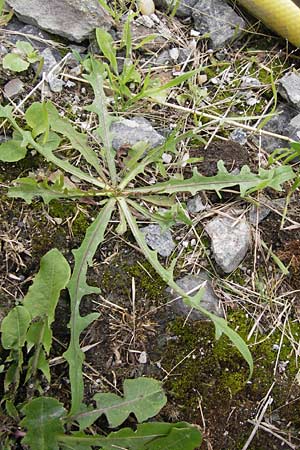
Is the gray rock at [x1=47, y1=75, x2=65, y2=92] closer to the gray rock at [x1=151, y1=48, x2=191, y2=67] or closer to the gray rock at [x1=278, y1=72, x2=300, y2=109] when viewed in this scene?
the gray rock at [x1=151, y1=48, x2=191, y2=67]

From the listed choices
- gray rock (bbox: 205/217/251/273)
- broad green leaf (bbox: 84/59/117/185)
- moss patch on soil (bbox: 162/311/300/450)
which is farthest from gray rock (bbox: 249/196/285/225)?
broad green leaf (bbox: 84/59/117/185)

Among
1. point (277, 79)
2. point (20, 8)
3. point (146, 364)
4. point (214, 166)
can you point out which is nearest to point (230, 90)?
point (277, 79)

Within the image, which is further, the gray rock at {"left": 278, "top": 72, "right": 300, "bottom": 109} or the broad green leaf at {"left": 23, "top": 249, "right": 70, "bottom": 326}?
the gray rock at {"left": 278, "top": 72, "right": 300, "bottom": 109}

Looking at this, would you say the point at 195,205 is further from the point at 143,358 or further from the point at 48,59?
the point at 48,59

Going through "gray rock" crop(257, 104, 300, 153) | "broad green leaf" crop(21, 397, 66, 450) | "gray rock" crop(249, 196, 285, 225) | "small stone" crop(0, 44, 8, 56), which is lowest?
"broad green leaf" crop(21, 397, 66, 450)

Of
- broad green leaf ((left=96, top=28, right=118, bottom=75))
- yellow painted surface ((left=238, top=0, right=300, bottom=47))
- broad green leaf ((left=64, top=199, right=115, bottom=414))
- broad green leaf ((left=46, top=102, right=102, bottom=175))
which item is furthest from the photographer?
yellow painted surface ((left=238, top=0, right=300, bottom=47))

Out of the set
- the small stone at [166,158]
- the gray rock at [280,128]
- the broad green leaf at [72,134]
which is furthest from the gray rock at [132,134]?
the gray rock at [280,128]

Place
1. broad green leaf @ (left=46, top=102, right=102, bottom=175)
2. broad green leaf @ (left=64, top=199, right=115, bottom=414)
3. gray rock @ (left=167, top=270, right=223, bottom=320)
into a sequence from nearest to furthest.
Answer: broad green leaf @ (left=64, top=199, right=115, bottom=414) → gray rock @ (left=167, top=270, right=223, bottom=320) → broad green leaf @ (left=46, top=102, right=102, bottom=175)

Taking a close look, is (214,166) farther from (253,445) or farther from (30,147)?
(253,445)
